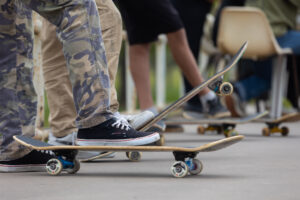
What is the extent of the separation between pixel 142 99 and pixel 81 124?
2102 mm

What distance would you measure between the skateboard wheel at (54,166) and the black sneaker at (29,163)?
15cm

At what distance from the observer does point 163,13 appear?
453 cm

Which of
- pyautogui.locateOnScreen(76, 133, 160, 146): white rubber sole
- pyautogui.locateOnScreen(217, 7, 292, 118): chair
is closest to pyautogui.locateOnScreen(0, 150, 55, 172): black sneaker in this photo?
pyautogui.locateOnScreen(76, 133, 160, 146): white rubber sole

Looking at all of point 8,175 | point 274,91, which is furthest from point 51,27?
point 274,91

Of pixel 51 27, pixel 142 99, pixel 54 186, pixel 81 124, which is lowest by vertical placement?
pixel 54 186

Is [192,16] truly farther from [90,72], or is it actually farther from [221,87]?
[90,72]

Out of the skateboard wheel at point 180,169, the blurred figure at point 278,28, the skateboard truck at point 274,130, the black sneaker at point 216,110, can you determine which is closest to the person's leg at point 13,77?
the skateboard wheel at point 180,169

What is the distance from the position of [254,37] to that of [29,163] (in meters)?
3.64

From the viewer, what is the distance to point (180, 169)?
2678 mm

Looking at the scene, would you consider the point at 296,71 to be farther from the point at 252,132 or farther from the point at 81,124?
the point at 81,124

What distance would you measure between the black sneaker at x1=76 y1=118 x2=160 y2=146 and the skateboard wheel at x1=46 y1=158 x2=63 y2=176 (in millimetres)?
184

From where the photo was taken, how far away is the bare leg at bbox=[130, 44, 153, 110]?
480 centimetres

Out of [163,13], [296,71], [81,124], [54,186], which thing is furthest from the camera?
[296,71]

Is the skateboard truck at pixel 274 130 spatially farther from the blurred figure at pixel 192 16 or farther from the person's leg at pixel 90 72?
the person's leg at pixel 90 72
